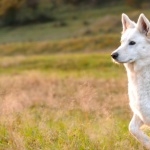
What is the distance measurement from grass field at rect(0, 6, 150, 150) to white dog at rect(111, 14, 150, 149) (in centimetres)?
40

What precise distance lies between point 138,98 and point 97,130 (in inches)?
59.4

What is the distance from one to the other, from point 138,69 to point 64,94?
1096 cm

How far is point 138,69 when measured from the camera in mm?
8875

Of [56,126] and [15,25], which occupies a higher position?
[56,126]

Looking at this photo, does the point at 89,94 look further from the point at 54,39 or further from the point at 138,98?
the point at 54,39

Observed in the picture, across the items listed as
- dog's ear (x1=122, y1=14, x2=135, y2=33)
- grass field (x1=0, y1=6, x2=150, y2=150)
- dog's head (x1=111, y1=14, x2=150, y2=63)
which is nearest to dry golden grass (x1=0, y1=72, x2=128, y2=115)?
grass field (x1=0, y1=6, x2=150, y2=150)

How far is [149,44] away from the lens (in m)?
8.81

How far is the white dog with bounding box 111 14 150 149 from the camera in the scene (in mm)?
8688

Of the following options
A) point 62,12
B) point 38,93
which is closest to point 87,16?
→ point 62,12

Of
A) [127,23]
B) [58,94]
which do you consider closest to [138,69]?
[127,23]

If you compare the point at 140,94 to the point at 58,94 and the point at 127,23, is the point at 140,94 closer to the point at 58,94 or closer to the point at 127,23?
the point at 127,23

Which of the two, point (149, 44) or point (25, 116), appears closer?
point (149, 44)

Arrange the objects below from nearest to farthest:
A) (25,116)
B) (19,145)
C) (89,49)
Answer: (19,145), (25,116), (89,49)

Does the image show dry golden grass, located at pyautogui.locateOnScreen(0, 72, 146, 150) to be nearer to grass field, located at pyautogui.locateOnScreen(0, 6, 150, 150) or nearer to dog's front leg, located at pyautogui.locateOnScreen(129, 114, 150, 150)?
grass field, located at pyautogui.locateOnScreen(0, 6, 150, 150)
